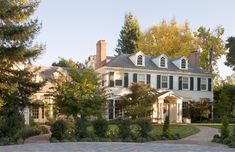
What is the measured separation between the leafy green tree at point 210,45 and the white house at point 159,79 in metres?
10.6

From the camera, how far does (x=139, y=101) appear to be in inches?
1281

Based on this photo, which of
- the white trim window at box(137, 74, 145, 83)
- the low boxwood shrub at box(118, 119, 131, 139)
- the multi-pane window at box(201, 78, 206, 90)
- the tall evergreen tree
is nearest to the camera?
the low boxwood shrub at box(118, 119, 131, 139)

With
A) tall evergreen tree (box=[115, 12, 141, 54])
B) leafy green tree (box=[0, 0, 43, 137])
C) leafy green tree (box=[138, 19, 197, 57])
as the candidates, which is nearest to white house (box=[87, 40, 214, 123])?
leafy green tree (box=[138, 19, 197, 57])

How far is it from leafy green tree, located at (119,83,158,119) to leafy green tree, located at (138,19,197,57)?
18555mm

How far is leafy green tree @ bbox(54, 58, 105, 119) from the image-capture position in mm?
20422

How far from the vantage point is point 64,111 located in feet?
67.8

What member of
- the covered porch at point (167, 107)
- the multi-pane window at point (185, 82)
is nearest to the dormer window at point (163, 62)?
the multi-pane window at point (185, 82)

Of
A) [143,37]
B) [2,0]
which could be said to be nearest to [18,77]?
[2,0]

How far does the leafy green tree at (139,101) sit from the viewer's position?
31609 mm

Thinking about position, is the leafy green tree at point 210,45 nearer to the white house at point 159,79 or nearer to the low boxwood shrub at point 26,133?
the white house at point 159,79

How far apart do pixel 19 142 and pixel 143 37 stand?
38702 millimetres

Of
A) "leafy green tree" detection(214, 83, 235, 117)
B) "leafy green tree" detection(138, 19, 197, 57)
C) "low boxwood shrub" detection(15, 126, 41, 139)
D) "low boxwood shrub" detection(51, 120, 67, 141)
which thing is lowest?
"low boxwood shrub" detection(15, 126, 41, 139)

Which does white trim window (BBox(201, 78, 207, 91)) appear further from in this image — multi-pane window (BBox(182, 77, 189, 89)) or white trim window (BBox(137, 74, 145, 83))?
white trim window (BBox(137, 74, 145, 83))

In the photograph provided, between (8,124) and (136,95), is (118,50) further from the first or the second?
(8,124)
